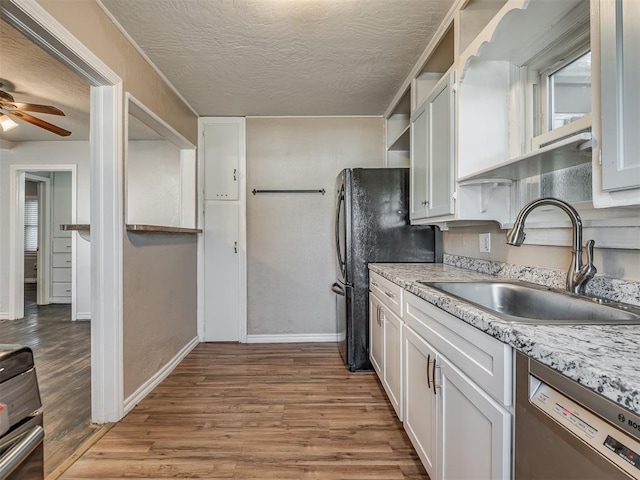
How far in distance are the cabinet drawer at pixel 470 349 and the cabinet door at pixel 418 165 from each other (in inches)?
39.1

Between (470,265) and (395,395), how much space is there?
3.02 feet

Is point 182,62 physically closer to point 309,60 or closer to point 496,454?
point 309,60

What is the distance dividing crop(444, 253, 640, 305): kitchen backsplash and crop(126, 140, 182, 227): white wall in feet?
10.4

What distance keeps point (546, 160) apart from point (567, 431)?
0.97 meters

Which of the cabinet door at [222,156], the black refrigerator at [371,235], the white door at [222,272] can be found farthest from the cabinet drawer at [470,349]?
the cabinet door at [222,156]

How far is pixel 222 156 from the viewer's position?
3430mm

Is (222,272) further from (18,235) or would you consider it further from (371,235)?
(18,235)

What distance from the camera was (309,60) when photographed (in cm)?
234

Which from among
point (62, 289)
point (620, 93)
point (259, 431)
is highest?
point (620, 93)

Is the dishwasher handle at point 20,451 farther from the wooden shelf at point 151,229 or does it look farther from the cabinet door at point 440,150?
the cabinet door at point 440,150

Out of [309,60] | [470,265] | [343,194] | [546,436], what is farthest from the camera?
[343,194]

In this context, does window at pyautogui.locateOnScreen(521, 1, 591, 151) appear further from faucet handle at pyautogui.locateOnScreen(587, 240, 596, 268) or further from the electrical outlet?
the electrical outlet

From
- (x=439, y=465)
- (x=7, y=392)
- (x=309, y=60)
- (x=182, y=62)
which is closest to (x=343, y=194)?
(x=309, y=60)

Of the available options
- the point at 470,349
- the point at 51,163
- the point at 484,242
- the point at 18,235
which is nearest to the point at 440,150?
the point at 484,242
